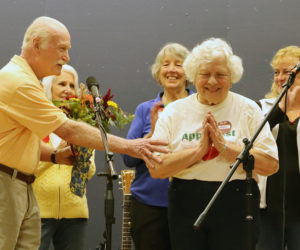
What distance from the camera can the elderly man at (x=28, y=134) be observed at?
2.51 meters

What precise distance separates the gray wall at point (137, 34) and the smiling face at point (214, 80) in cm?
195

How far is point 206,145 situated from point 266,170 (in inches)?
14.2

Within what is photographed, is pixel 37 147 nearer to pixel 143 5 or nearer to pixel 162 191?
pixel 162 191

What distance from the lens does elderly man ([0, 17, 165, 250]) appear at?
2510 millimetres

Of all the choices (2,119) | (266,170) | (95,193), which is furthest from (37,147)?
(95,193)

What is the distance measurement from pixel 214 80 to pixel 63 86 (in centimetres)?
137

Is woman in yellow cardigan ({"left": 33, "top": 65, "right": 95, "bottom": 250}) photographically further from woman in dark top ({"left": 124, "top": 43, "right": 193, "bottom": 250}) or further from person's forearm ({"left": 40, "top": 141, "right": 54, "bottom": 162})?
woman in dark top ({"left": 124, "top": 43, "right": 193, "bottom": 250})

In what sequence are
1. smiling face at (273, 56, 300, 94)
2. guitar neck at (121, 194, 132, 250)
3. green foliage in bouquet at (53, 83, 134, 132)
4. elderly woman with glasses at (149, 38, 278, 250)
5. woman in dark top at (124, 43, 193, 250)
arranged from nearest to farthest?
elderly woman with glasses at (149, 38, 278, 250) < green foliage in bouquet at (53, 83, 134, 132) < woman in dark top at (124, 43, 193, 250) < smiling face at (273, 56, 300, 94) < guitar neck at (121, 194, 132, 250)

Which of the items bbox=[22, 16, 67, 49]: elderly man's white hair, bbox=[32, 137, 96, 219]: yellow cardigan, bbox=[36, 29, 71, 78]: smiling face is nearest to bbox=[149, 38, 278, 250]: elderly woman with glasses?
bbox=[36, 29, 71, 78]: smiling face

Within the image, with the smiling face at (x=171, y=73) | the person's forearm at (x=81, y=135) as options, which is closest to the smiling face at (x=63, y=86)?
the smiling face at (x=171, y=73)

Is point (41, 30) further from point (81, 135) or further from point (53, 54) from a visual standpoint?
point (81, 135)

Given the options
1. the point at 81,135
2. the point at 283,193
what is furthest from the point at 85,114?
the point at 283,193

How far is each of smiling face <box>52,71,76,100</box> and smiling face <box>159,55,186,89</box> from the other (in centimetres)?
67

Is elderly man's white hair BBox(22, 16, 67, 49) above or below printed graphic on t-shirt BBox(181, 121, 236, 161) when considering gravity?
above
